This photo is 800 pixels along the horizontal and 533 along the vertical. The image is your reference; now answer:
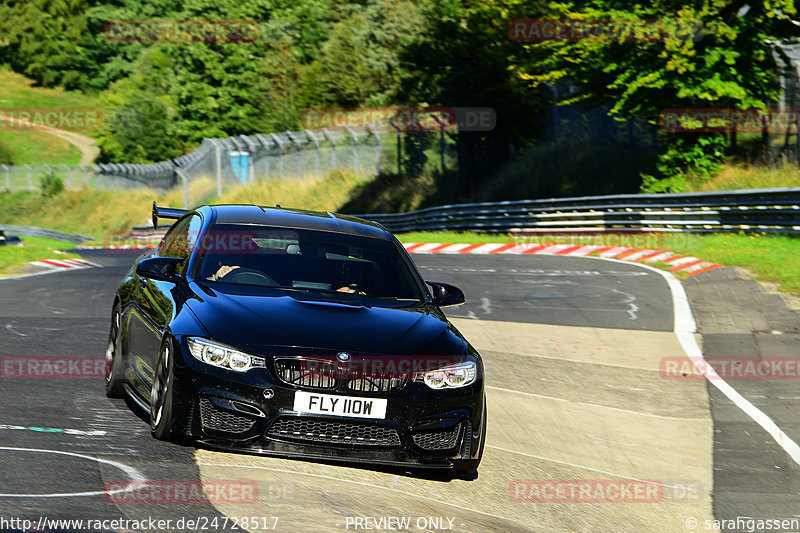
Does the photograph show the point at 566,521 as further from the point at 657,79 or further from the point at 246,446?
the point at 657,79

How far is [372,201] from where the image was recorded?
4809 centimetres

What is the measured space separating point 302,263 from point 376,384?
5.15 feet

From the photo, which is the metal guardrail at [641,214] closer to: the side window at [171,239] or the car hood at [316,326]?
the side window at [171,239]

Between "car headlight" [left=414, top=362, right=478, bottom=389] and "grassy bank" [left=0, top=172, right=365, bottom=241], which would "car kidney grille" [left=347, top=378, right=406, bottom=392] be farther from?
"grassy bank" [left=0, top=172, right=365, bottom=241]

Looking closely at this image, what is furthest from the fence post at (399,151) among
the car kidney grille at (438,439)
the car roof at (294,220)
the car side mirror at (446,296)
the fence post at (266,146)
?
the car kidney grille at (438,439)

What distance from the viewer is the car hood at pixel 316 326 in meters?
6.37

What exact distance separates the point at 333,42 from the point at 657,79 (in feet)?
131

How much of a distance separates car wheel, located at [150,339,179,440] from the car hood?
0.31m

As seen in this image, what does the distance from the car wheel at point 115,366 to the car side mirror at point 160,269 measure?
94cm

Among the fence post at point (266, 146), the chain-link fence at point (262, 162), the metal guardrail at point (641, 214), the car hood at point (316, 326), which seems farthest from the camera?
the fence post at point (266, 146)

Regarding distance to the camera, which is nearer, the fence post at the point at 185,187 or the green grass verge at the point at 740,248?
the green grass verge at the point at 740,248

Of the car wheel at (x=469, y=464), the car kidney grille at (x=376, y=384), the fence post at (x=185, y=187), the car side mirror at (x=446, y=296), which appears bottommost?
the fence post at (x=185, y=187)

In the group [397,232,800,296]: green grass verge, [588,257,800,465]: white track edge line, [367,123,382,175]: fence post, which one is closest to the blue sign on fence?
[367,123,382,175]: fence post

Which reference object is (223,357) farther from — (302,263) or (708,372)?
(708,372)
